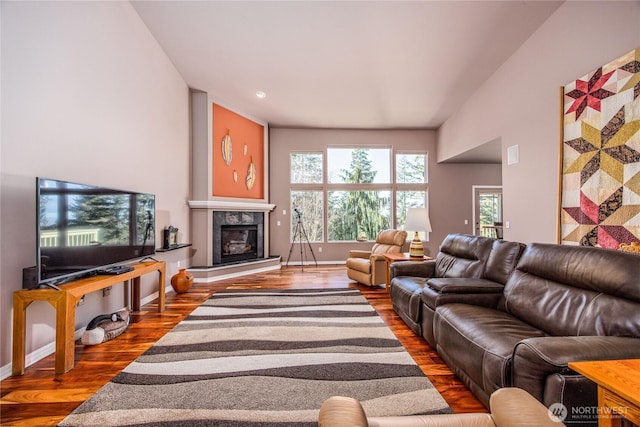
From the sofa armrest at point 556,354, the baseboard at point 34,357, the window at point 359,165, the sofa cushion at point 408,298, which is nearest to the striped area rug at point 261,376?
the sofa cushion at point 408,298

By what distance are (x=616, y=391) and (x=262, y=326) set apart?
2.56 metres

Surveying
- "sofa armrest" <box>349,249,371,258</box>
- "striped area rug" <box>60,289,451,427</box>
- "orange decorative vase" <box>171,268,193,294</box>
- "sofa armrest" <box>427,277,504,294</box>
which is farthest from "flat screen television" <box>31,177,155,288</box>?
"sofa armrest" <box>349,249,371,258</box>

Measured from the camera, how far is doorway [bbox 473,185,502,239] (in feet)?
23.0

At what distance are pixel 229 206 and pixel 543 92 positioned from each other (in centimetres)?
500

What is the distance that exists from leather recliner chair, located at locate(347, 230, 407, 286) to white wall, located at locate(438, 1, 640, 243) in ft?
5.10

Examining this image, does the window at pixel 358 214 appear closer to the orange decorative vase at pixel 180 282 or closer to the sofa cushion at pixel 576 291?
the orange decorative vase at pixel 180 282

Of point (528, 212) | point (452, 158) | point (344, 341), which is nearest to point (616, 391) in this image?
point (344, 341)

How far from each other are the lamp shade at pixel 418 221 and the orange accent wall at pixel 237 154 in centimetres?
348

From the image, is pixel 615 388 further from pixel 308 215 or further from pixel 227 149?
pixel 308 215

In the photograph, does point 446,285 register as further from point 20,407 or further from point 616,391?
point 20,407

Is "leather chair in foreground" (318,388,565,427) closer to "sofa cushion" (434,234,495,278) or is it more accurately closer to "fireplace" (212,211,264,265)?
"sofa cushion" (434,234,495,278)

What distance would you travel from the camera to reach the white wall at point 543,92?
256cm

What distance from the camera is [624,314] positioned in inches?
55.5

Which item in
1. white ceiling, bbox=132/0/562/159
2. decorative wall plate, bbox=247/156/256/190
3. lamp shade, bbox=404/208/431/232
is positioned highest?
white ceiling, bbox=132/0/562/159
